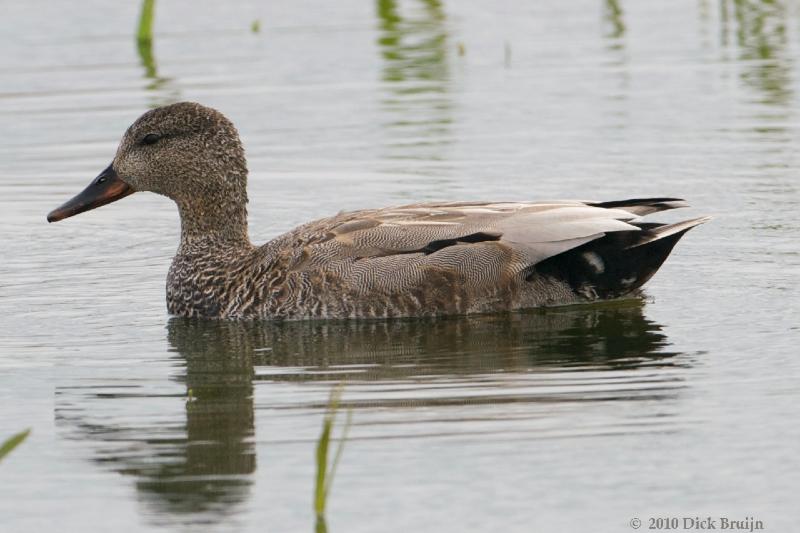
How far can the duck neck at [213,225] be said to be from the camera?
412 inches

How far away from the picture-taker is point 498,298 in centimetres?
982

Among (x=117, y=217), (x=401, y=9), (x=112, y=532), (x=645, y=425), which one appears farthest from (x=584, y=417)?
Result: (x=401, y=9)

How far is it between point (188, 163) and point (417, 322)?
1.86 meters

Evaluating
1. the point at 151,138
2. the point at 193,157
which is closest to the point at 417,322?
the point at 193,157

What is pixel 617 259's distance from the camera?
9.83m

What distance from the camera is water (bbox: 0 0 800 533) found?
6.54 metres

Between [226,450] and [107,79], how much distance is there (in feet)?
36.3

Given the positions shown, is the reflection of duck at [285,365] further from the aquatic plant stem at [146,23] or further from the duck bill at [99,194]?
the aquatic plant stem at [146,23]

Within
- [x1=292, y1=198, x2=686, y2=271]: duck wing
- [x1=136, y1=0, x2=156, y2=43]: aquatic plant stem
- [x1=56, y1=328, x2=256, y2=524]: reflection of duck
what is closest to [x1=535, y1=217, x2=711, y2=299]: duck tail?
[x1=292, y1=198, x2=686, y2=271]: duck wing

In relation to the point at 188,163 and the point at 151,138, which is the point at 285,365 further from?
the point at 151,138

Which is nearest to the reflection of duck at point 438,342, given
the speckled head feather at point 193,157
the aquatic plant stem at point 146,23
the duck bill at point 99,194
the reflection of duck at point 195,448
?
the reflection of duck at point 195,448

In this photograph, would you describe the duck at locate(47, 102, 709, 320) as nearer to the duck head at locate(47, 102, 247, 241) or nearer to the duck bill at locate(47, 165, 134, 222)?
the duck head at locate(47, 102, 247, 241)

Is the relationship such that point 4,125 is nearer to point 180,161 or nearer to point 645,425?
point 180,161

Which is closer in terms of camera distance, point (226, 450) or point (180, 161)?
point (226, 450)
